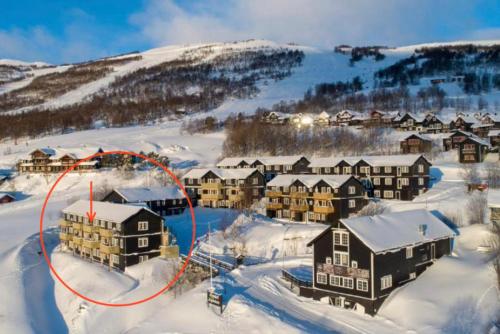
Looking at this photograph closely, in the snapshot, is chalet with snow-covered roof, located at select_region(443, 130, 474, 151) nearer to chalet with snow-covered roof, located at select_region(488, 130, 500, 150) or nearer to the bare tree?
chalet with snow-covered roof, located at select_region(488, 130, 500, 150)

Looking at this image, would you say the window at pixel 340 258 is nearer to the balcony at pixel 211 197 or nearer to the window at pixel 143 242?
the window at pixel 143 242

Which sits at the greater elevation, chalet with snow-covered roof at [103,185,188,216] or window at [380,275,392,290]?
chalet with snow-covered roof at [103,185,188,216]

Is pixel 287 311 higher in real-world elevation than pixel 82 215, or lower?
lower

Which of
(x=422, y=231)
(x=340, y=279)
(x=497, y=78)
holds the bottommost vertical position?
(x=340, y=279)

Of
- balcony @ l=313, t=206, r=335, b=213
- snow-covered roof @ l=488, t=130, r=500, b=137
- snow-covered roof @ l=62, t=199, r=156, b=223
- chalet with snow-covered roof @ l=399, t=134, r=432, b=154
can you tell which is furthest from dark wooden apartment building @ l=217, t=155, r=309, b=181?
snow-covered roof @ l=488, t=130, r=500, b=137

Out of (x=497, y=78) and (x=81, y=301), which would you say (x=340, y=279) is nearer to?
(x=81, y=301)

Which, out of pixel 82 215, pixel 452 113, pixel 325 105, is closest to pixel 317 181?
pixel 82 215

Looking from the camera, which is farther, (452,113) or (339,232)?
(452,113)
